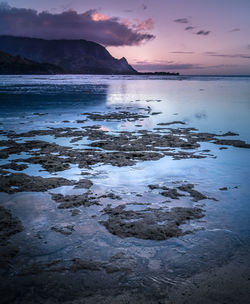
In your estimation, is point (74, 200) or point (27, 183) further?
point (27, 183)

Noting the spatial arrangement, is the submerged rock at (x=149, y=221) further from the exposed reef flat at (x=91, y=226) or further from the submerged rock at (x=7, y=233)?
the submerged rock at (x=7, y=233)

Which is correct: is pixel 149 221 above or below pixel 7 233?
above

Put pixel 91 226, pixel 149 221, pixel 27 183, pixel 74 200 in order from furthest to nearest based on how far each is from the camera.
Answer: pixel 27 183, pixel 74 200, pixel 149 221, pixel 91 226

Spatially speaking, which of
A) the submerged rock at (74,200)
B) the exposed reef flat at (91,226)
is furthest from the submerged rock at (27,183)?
the submerged rock at (74,200)

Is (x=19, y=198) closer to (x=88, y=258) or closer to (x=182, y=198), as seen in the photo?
(x=88, y=258)

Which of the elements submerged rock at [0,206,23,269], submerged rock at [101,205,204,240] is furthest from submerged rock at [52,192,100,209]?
submerged rock at [0,206,23,269]

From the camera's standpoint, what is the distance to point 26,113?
19328 millimetres

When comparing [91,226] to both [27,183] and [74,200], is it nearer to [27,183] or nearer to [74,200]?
[74,200]

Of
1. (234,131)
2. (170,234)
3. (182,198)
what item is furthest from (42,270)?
(234,131)

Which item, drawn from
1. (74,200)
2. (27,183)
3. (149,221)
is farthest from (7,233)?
(149,221)

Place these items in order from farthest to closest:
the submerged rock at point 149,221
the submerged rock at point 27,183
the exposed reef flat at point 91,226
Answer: the submerged rock at point 27,183, the submerged rock at point 149,221, the exposed reef flat at point 91,226

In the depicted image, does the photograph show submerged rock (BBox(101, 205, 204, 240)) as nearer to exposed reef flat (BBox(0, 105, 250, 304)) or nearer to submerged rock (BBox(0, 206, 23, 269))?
exposed reef flat (BBox(0, 105, 250, 304))

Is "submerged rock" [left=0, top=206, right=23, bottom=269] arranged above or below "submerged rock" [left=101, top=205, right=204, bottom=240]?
below

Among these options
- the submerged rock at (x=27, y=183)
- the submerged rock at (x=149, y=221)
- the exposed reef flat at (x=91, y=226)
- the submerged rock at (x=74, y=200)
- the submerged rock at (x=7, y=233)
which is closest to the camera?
the exposed reef flat at (x=91, y=226)
